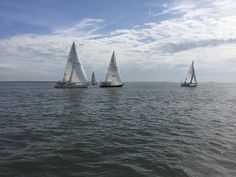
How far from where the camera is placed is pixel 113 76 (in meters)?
102

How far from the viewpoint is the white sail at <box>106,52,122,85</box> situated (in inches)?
3949

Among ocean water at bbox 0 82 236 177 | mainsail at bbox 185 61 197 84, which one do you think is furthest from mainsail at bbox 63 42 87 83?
ocean water at bbox 0 82 236 177

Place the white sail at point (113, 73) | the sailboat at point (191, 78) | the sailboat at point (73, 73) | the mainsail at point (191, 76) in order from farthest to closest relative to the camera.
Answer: the sailboat at point (191, 78) → the mainsail at point (191, 76) → the white sail at point (113, 73) → the sailboat at point (73, 73)

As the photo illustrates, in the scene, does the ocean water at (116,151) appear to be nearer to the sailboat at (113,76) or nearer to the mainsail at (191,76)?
the sailboat at (113,76)

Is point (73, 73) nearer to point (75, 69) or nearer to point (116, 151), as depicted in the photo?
point (75, 69)

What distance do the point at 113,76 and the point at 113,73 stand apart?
68.5 inches

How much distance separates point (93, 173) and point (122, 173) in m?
1.20

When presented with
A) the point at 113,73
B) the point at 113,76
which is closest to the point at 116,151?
the point at 113,73

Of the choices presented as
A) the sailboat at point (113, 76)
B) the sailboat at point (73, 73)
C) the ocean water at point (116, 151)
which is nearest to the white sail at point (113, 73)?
the sailboat at point (113, 76)

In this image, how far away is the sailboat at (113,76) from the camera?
100m

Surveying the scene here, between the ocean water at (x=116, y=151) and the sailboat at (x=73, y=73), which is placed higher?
the sailboat at (x=73, y=73)

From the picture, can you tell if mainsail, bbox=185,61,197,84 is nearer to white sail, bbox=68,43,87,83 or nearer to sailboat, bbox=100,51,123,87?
sailboat, bbox=100,51,123,87

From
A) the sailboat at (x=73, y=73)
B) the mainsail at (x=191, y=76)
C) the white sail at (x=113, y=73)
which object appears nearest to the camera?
the sailboat at (x=73, y=73)

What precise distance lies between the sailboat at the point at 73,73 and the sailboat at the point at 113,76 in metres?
10.3
